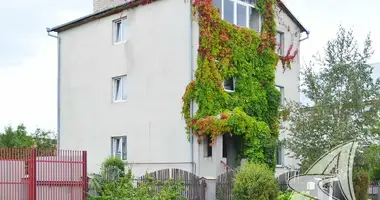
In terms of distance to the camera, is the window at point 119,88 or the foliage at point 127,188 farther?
the window at point 119,88

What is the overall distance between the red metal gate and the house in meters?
6.83

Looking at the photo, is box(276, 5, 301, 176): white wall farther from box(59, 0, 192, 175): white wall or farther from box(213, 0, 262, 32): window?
box(59, 0, 192, 175): white wall

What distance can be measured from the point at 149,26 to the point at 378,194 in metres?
11.5

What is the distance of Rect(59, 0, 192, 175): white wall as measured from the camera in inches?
942

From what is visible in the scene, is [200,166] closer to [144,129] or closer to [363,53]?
[144,129]

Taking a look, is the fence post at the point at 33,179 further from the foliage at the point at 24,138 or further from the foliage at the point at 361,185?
the foliage at the point at 24,138

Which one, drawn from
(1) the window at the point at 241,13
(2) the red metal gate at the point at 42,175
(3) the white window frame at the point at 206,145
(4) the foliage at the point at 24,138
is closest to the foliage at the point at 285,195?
(3) the white window frame at the point at 206,145

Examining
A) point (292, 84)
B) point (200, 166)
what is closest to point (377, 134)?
point (200, 166)

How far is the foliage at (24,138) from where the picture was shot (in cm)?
3534

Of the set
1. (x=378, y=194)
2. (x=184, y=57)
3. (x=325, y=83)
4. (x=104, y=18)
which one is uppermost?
(x=104, y=18)

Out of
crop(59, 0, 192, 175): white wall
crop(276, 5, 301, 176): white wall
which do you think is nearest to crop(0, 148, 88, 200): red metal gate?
crop(59, 0, 192, 175): white wall

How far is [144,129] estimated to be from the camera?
82.3 feet

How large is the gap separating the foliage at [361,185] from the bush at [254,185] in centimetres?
275

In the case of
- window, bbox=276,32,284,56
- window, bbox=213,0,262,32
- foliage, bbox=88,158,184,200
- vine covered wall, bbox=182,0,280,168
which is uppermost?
window, bbox=213,0,262,32
